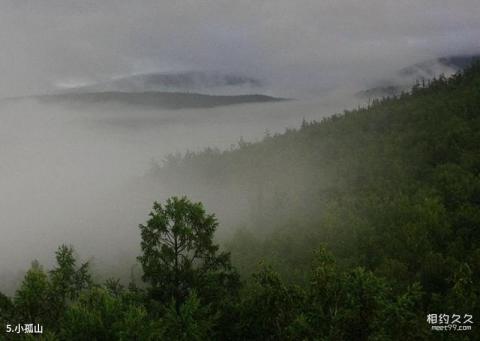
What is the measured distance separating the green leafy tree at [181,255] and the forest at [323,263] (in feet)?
0.24

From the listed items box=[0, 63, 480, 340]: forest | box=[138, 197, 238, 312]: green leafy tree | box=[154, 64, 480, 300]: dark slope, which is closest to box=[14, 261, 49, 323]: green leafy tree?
box=[0, 63, 480, 340]: forest

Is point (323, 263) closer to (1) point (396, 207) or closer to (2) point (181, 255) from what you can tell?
(2) point (181, 255)

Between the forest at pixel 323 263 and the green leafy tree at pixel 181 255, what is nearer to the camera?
the forest at pixel 323 263

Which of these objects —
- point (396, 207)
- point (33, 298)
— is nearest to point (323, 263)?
point (33, 298)

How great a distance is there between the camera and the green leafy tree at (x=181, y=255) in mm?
30266

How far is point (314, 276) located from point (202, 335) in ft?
21.7

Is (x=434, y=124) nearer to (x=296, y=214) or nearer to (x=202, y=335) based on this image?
(x=296, y=214)

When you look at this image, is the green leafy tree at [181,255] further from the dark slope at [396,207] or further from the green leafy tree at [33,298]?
the dark slope at [396,207]

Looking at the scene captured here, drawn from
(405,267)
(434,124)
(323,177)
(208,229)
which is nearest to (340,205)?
(323,177)

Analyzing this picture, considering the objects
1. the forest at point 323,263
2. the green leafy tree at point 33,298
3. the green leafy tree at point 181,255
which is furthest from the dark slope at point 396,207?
the green leafy tree at point 33,298

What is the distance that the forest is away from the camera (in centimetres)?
2442

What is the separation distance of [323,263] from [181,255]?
899 centimetres

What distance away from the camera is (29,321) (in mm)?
27531

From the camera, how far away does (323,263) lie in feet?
88.7
